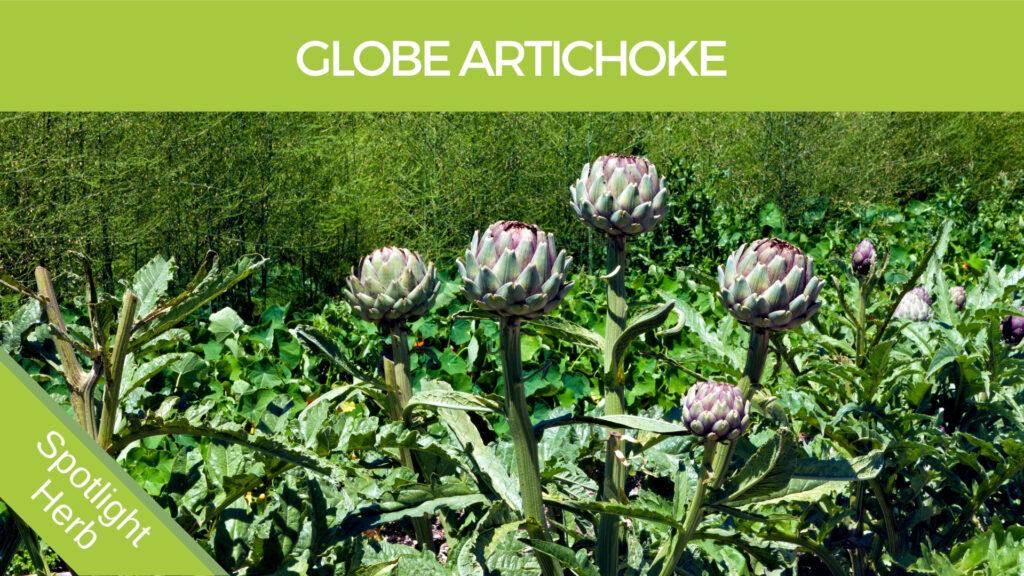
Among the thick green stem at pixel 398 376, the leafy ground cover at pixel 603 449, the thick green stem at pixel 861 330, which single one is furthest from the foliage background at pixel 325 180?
the thick green stem at pixel 398 376

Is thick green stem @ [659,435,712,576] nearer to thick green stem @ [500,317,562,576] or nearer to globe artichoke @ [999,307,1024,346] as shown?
thick green stem @ [500,317,562,576]

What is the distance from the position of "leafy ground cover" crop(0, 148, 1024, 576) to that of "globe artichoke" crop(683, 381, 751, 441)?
0.08 feet

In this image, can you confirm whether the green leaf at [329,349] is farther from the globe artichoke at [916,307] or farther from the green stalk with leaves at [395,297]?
the globe artichoke at [916,307]

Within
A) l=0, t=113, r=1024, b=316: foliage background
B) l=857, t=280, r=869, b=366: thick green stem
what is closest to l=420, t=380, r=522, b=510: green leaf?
l=857, t=280, r=869, b=366: thick green stem

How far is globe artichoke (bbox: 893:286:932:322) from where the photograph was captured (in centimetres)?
139

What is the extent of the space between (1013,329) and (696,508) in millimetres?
744

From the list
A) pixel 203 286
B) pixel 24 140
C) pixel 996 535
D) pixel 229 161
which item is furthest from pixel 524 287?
pixel 229 161

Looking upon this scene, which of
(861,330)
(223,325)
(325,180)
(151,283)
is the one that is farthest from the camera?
(325,180)

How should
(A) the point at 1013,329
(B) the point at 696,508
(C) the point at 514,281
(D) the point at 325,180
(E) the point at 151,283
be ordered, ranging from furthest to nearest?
1. (D) the point at 325,180
2. (A) the point at 1013,329
3. (E) the point at 151,283
4. (B) the point at 696,508
5. (C) the point at 514,281

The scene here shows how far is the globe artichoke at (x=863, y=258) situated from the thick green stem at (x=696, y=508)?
1.71 feet

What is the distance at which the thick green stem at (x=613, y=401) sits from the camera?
92cm

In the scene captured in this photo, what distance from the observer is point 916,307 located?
140 cm

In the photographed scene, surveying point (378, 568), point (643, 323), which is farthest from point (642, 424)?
point (378, 568)

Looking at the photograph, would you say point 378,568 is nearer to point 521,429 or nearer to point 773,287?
point 521,429
